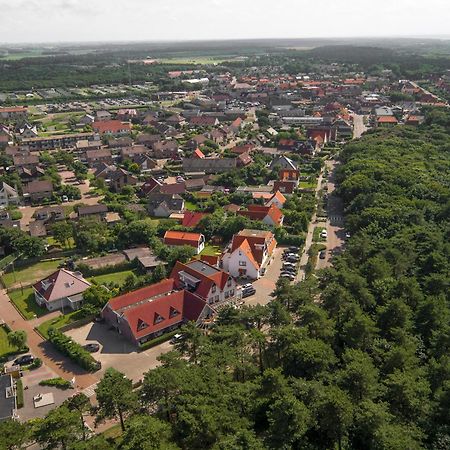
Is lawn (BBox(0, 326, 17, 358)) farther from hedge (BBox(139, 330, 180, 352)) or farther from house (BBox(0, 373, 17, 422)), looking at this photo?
hedge (BBox(139, 330, 180, 352))

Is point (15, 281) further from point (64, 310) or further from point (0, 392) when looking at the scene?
point (0, 392)

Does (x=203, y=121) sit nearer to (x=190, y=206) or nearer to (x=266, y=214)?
(x=190, y=206)

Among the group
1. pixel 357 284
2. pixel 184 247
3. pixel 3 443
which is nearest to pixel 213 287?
pixel 184 247

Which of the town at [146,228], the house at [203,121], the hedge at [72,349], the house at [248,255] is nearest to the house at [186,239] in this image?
the town at [146,228]

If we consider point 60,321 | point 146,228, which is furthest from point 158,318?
point 146,228

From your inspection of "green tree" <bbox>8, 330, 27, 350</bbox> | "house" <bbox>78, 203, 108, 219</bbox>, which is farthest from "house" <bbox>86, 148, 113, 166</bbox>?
"green tree" <bbox>8, 330, 27, 350</bbox>

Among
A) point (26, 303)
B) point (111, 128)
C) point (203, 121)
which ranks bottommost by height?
point (203, 121)
